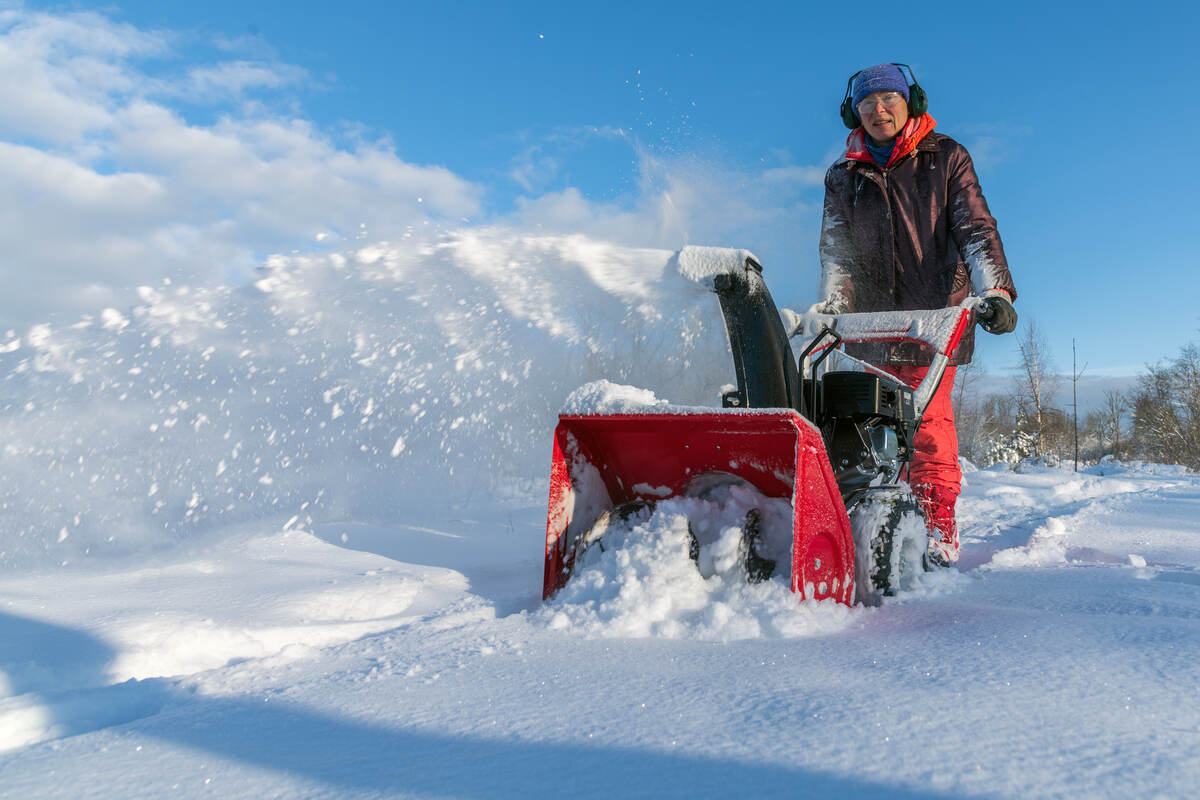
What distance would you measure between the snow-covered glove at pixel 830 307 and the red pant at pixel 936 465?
36 cm

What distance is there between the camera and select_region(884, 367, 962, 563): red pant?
3.33 meters

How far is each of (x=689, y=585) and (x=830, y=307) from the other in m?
1.73

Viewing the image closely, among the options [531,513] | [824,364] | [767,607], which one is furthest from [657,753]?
[531,513]

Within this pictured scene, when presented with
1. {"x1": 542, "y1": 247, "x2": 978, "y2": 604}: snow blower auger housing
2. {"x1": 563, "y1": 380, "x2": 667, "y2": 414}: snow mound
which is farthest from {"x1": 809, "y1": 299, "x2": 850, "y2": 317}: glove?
{"x1": 563, "y1": 380, "x2": 667, "y2": 414}: snow mound

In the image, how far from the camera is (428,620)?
231cm

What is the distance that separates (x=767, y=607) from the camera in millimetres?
2047

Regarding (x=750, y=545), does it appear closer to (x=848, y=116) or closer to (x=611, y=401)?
(x=611, y=401)

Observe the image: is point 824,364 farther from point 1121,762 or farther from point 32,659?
point 32,659

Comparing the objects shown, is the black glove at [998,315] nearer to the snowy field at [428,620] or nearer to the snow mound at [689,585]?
the snowy field at [428,620]

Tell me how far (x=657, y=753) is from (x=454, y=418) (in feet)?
16.4

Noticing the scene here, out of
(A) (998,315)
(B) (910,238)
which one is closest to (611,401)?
(A) (998,315)

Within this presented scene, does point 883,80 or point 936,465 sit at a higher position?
point 883,80

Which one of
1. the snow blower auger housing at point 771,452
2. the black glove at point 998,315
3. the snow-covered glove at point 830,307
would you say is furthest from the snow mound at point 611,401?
the black glove at point 998,315

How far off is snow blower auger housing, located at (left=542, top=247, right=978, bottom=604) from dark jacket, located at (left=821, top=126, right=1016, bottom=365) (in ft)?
1.69
